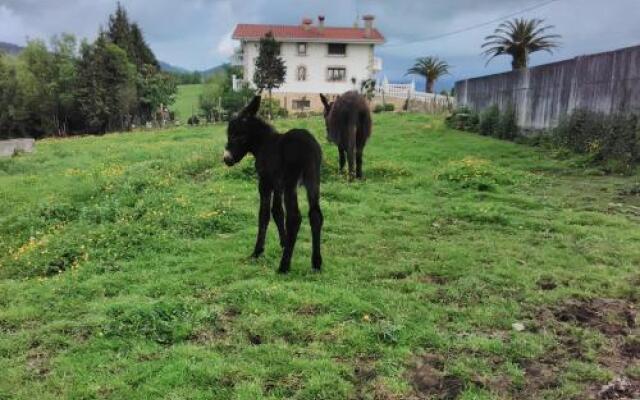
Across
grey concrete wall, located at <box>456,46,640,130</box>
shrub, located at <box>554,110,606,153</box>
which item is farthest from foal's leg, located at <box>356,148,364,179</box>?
grey concrete wall, located at <box>456,46,640,130</box>

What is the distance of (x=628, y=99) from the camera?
1443 centimetres

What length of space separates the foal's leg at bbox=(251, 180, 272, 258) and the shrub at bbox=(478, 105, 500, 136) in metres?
16.6

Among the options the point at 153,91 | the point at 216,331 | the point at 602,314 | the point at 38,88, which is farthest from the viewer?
the point at 38,88

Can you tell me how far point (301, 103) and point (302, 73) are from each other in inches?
122

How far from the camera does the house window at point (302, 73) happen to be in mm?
56688

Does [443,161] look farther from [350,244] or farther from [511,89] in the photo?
[350,244]

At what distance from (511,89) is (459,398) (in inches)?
762

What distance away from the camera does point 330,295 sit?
5957 millimetres

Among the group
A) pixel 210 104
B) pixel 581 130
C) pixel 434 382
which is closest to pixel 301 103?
pixel 210 104

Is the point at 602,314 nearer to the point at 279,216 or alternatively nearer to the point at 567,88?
the point at 279,216

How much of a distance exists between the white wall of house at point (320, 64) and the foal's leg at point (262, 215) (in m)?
50.6

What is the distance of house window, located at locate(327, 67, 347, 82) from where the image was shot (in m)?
57.3

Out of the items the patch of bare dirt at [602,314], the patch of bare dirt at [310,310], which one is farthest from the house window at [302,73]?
the patch of bare dirt at [310,310]

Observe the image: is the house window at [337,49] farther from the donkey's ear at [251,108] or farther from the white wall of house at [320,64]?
the donkey's ear at [251,108]
